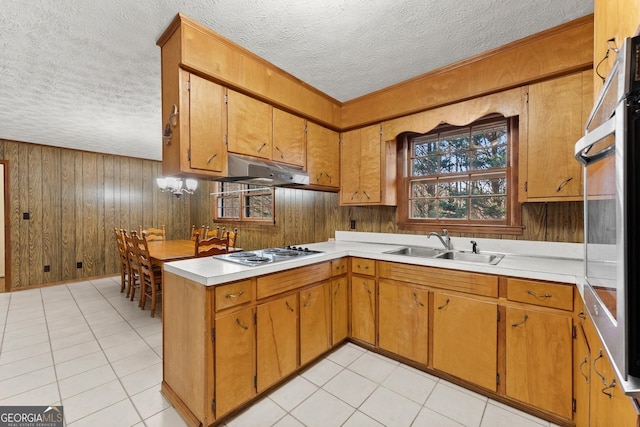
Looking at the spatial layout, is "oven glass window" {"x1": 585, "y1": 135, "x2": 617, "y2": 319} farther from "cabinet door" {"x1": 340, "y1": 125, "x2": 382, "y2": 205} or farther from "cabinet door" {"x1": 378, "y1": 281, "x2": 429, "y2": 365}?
"cabinet door" {"x1": 340, "y1": 125, "x2": 382, "y2": 205}

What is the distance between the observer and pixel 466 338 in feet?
6.19

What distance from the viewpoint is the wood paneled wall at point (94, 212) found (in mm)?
3512

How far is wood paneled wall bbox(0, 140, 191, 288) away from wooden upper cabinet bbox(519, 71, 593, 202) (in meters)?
6.34

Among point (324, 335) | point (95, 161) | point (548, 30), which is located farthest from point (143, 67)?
point (95, 161)

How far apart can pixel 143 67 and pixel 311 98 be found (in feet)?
4.76

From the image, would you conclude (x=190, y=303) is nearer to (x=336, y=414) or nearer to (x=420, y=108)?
(x=336, y=414)

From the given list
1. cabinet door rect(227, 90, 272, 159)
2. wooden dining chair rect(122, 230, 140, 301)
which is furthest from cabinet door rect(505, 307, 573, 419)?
wooden dining chair rect(122, 230, 140, 301)

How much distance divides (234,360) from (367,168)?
6.89ft

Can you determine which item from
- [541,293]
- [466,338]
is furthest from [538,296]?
[466,338]

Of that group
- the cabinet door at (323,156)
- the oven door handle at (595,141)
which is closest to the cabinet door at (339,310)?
the cabinet door at (323,156)

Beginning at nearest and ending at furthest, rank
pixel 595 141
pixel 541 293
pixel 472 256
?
pixel 595 141
pixel 541 293
pixel 472 256

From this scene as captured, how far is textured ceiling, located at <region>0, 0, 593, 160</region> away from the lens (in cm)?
158

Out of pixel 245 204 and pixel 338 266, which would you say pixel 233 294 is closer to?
pixel 338 266

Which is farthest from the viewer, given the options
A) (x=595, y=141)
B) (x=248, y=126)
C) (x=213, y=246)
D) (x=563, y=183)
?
(x=213, y=246)
